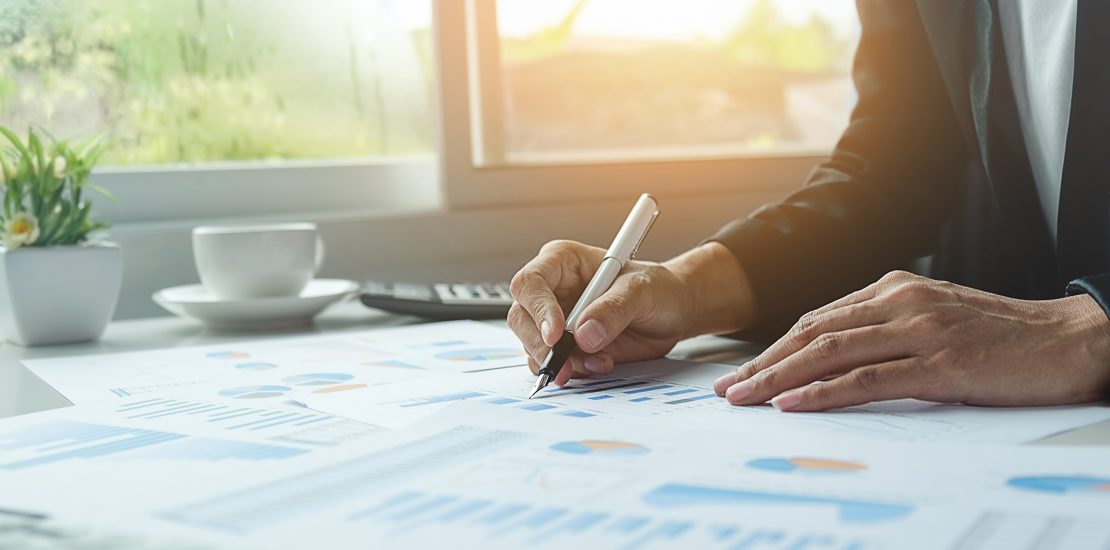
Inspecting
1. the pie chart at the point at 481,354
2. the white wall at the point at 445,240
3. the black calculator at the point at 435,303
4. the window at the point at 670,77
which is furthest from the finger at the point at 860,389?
the window at the point at 670,77

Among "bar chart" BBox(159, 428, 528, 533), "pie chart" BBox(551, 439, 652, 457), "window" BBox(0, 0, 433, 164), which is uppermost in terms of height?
"window" BBox(0, 0, 433, 164)

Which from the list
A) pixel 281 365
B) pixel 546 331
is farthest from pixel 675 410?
pixel 281 365

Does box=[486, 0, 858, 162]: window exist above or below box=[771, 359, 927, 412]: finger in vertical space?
above

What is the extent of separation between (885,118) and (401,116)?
2.63 feet

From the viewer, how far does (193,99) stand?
1524 millimetres

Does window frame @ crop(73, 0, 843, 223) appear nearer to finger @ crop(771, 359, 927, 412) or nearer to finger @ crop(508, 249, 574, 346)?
finger @ crop(508, 249, 574, 346)

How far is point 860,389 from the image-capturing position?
0.68m

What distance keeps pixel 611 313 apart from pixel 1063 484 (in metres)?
0.39

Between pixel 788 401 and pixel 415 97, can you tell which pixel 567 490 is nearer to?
pixel 788 401

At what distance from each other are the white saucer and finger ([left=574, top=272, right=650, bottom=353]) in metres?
0.43

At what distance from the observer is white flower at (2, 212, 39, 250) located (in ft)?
3.44

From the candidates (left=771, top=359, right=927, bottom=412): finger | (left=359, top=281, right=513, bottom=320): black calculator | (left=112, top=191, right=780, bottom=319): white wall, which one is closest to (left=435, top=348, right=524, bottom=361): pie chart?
(left=359, top=281, right=513, bottom=320): black calculator

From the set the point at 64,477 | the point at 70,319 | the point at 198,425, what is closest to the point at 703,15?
the point at 70,319

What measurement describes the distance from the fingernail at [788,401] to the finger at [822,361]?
0.02 m
